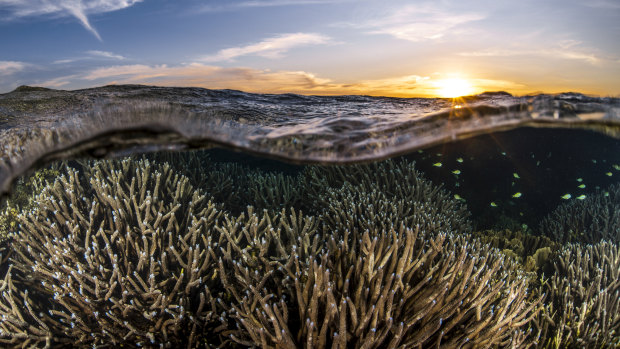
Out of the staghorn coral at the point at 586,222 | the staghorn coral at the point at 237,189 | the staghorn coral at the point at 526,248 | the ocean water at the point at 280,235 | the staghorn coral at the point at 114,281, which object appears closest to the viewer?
the ocean water at the point at 280,235

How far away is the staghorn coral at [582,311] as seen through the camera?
4.12 meters

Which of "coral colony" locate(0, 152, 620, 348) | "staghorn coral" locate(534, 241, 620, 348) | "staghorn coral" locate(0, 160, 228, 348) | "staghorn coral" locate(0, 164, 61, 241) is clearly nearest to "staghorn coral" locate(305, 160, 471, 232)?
"coral colony" locate(0, 152, 620, 348)

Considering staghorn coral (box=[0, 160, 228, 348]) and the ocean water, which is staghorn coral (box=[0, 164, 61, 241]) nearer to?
the ocean water

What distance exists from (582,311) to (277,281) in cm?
420

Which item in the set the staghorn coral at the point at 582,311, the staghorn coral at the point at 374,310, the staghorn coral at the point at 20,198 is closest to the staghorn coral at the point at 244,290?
the staghorn coral at the point at 374,310

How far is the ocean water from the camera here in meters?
2.89

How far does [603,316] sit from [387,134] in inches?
156

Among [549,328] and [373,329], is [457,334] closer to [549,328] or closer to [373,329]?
[373,329]

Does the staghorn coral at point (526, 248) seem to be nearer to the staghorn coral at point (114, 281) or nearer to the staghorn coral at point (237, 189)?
the staghorn coral at point (237, 189)

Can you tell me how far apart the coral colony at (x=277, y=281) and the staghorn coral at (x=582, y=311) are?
0.07ft

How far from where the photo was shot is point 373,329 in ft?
7.68

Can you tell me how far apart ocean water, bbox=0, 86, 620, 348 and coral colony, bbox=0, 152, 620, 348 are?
0.09 ft

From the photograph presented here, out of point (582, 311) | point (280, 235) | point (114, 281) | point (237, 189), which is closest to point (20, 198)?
point (237, 189)

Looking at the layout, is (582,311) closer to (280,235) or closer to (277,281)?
(277,281)
